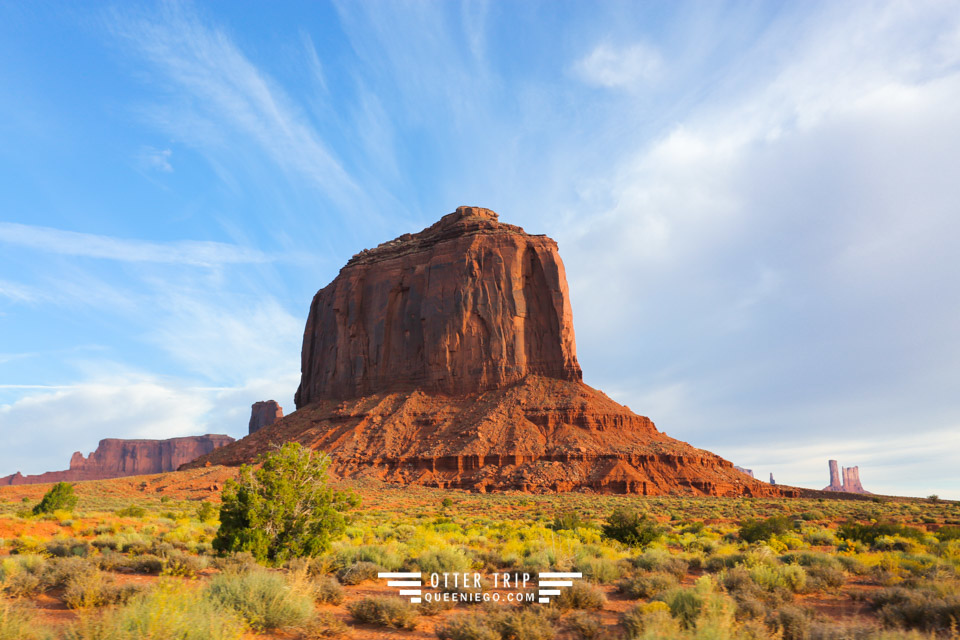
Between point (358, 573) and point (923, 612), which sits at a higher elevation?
point (923, 612)

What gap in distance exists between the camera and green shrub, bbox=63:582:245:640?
5.13 m

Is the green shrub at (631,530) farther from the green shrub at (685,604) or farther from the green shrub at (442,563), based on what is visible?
the green shrub at (685,604)

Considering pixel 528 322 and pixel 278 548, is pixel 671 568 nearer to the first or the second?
pixel 278 548

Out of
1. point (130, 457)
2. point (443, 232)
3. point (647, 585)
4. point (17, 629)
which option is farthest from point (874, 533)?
point (130, 457)

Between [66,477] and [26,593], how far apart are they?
681 feet

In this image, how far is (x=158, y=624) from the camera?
5.20 metres

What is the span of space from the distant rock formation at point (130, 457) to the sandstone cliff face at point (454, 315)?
115 meters

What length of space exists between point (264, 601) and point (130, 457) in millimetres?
203666

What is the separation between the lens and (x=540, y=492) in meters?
48.2

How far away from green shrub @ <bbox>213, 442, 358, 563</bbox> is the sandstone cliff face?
57.2 meters

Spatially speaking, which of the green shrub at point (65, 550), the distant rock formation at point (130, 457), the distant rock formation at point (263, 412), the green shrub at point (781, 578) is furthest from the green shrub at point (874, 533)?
the distant rock formation at point (130, 457)

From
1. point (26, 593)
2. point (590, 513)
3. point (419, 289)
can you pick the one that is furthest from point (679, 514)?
point (419, 289)

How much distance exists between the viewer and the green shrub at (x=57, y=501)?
79.9 ft

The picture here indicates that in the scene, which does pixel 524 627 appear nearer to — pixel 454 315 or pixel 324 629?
pixel 324 629
